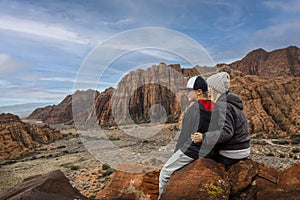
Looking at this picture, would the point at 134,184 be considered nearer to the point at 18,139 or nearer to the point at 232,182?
the point at 232,182

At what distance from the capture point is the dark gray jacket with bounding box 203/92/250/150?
132 inches

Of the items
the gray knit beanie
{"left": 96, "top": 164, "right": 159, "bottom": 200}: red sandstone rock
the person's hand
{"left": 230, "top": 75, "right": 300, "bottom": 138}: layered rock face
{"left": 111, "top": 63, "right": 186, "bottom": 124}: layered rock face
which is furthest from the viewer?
{"left": 230, "top": 75, "right": 300, "bottom": 138}: layered rock face

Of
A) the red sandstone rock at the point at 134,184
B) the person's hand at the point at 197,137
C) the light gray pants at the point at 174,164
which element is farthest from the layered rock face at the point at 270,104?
the person's hand at the point at 197,137

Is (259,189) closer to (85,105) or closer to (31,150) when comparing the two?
(85,105)

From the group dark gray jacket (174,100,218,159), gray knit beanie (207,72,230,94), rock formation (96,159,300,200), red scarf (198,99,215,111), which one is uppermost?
gray knit beanie (207,72,230,94)

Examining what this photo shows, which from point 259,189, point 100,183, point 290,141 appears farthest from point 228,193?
point 290,141

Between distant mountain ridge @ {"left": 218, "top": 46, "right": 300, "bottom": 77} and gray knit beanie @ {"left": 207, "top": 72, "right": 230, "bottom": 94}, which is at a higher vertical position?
distant mountain ridge @ {"left": 218, "top": 46, "right": 300, "bottom": 77}

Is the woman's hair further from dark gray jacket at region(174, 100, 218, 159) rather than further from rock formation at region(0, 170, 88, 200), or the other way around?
rock formation at region(0, 170, 88, 200)

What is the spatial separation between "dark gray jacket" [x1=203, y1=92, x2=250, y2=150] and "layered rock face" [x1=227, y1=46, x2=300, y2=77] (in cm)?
11353

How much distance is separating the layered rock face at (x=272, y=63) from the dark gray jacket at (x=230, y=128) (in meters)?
114

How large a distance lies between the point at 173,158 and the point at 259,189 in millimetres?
1233

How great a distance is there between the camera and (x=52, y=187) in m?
4.39

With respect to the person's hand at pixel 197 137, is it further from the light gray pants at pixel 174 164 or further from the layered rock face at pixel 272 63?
the layered rock face at pixel 272 63

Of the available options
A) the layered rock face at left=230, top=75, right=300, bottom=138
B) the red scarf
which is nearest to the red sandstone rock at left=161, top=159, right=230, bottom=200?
the red scarf
